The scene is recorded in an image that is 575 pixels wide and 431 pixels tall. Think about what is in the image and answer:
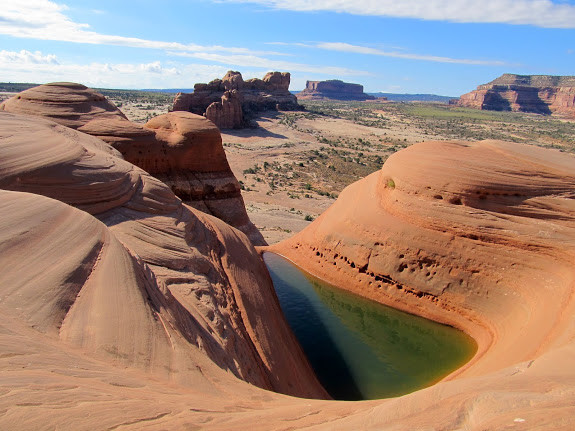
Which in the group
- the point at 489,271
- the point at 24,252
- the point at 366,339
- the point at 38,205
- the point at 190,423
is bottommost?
the point at 366,339

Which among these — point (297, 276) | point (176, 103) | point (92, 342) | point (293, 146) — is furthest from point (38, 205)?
point (176, 103)

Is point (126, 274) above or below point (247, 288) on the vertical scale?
above

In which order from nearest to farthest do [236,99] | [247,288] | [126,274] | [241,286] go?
[126,274]
[241,286]
[247,288]
[236,99]

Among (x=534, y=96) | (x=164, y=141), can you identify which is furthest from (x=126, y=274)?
(x=534, y=96)

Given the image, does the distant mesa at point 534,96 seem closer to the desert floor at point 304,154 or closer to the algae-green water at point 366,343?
the desert floor at point 304,154

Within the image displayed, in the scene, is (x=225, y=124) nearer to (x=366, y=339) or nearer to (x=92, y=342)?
(x=366, y=339)

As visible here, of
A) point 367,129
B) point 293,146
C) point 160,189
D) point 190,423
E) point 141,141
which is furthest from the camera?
point 367,129

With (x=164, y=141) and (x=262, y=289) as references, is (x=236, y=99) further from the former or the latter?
(x=262, y=289)
